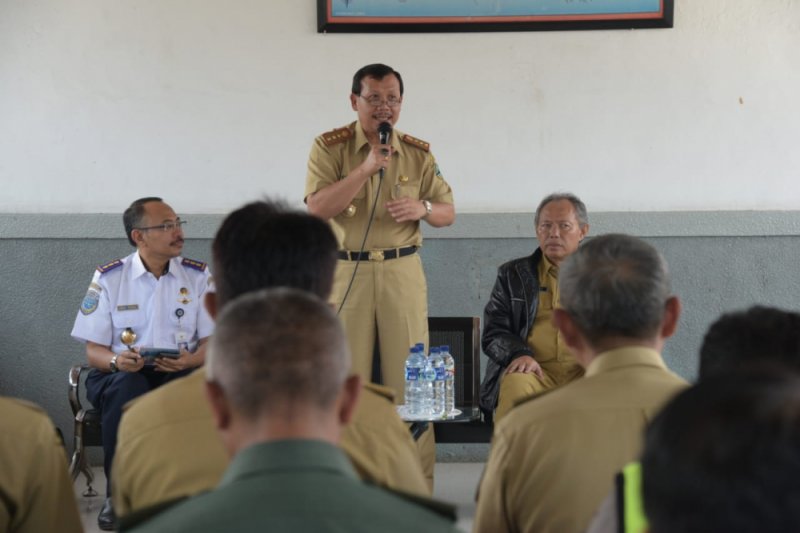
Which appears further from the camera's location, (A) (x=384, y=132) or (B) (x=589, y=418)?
(A) (x=384, y=132)

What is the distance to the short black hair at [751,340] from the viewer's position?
159 centimetres

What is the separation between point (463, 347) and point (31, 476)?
9.13 feet

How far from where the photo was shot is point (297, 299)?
1303mm

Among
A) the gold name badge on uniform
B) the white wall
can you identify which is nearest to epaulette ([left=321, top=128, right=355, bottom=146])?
the white wall

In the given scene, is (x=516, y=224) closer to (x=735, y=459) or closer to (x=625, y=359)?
(x=625, y=359)

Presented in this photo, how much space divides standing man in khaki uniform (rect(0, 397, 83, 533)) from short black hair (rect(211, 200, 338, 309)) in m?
0.39

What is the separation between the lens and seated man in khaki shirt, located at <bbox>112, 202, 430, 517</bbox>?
163cm

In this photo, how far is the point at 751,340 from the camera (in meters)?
1.61

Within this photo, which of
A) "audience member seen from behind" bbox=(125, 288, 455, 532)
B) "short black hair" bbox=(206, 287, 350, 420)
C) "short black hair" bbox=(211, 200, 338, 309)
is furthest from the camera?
"short black hair" bbox=(211, 200, 338, 309)

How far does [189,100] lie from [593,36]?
195 cm

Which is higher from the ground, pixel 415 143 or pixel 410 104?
pixel 410 104

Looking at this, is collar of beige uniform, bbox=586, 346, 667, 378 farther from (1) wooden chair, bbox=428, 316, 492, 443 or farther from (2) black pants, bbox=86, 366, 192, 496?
(2) black pants, bbox=86, 366, 192, 496

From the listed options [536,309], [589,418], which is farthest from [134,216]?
[589,418]

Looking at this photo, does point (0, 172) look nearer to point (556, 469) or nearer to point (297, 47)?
point (297, 47)
